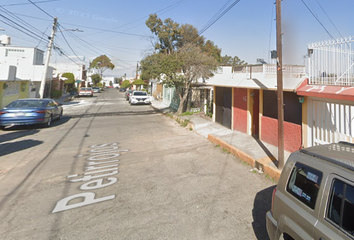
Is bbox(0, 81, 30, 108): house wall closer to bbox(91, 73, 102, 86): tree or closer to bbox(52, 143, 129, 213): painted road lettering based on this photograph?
bbox(52, 143, 129, 213): painted road lettering

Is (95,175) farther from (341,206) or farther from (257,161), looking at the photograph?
(341,206)

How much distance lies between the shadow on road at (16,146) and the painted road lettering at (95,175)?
222 centimetres

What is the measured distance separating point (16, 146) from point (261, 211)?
8.02 meters

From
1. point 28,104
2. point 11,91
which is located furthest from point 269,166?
point 11,91

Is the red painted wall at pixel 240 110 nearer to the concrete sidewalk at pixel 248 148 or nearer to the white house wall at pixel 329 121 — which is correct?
the concrete sidewalk at pixel 248 148

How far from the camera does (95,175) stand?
4898 millimetres

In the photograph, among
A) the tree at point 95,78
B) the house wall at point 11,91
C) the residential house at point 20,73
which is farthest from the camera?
the tree at point 95,78

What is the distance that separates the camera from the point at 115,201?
3.73m

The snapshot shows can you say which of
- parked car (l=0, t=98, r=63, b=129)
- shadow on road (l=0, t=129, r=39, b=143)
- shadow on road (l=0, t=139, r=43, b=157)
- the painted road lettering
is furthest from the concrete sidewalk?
shadow on road (l=0, t=129, r=39, b=143)

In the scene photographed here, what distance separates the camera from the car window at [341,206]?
1.65m

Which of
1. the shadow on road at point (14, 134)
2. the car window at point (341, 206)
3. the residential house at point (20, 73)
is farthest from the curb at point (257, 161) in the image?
the residential house at point (20, 73)

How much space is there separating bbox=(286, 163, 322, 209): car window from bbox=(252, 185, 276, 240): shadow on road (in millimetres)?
1060

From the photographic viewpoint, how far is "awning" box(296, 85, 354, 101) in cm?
389

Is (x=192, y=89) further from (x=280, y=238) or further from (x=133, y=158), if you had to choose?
(x=280, y=238)
